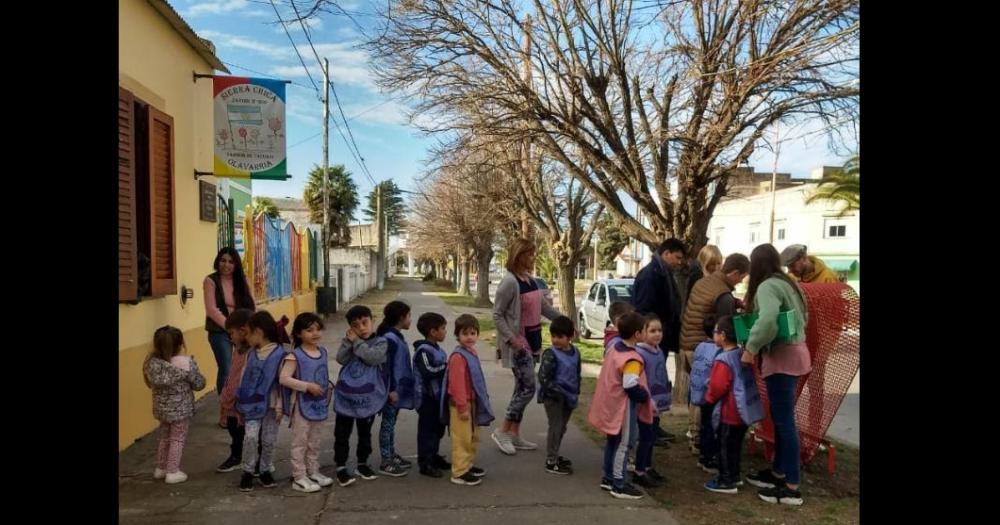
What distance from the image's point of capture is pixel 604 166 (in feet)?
23.6

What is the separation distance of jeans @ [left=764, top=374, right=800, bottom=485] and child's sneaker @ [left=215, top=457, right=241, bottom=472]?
382 cm

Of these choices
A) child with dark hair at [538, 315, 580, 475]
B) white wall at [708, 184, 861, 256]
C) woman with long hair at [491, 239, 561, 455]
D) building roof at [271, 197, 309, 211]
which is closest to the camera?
child with dark hair at [538, 315, 580, 475]

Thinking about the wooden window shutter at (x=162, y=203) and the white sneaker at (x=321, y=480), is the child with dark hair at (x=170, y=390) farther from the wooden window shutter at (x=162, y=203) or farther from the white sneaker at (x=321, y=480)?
the wooden window shutter at (x=162, y=203)

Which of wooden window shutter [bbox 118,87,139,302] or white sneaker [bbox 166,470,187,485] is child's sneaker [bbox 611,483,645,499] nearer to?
white sneaker [bbox 166,470,187,485]

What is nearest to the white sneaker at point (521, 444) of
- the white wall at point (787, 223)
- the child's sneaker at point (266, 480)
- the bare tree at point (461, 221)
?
the child's sneaker at point (266, 480)

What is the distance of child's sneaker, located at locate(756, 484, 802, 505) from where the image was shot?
13.9ft

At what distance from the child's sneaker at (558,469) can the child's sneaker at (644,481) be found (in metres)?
0.48

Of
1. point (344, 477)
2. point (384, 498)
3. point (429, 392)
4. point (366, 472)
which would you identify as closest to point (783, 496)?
point (429, 392)

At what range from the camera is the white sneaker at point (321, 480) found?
4.35 m

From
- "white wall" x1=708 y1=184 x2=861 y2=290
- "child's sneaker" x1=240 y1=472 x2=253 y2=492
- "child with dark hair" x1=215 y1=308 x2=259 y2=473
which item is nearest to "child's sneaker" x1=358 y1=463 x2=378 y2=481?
"child's sneaker" x1=240 y1=472 x2=253 y2=492
